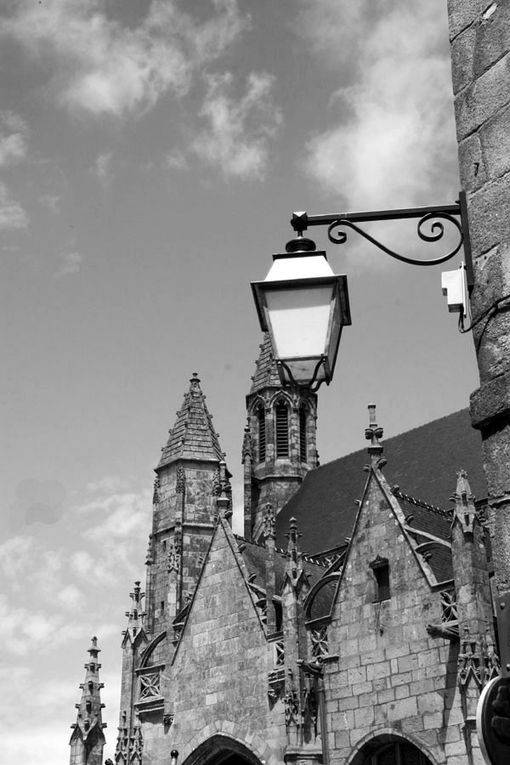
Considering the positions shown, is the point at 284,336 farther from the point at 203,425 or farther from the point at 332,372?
the point at 203,425

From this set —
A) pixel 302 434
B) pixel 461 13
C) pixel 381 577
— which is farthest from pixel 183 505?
pixel 461 13

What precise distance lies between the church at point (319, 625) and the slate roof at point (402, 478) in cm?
7

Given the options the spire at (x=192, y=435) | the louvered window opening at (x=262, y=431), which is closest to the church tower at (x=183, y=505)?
the spire at (x=192, y=435)

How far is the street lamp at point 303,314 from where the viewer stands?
4.59 m

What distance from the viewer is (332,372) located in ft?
15.5

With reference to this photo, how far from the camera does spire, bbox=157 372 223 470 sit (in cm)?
Answer: 2734

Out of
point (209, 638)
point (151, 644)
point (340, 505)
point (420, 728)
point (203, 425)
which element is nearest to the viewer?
point (420, 728)

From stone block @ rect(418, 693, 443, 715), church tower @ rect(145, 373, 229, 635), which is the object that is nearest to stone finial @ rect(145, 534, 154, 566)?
church tower @ rect(145, 373, 229, 635)

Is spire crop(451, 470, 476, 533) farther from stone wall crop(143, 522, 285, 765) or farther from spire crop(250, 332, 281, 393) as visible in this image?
spire crop(250, 332, 281, 393)

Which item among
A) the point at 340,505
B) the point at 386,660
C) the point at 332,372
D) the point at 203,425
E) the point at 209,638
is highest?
the point at 203,425

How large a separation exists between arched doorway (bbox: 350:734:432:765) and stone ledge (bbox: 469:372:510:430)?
508 inches

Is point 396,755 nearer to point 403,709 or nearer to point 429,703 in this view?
point 403,709

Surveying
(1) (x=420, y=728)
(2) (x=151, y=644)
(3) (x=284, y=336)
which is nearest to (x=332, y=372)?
(3) (x=284, y=336)

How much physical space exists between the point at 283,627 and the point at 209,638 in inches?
99.0
